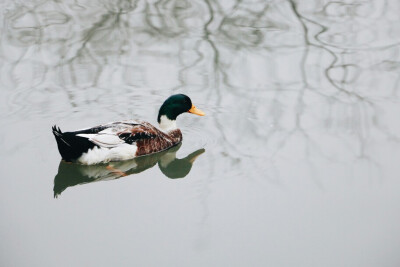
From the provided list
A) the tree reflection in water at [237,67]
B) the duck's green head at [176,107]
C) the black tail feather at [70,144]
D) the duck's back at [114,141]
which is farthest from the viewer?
the duck's green head at [176,107]

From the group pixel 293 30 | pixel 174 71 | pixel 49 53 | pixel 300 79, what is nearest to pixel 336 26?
pixel 293 30

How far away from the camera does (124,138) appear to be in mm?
6871

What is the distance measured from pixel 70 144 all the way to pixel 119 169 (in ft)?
1.93

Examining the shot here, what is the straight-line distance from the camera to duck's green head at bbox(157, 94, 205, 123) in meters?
7.24

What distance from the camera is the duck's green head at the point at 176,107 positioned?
23.7 ft

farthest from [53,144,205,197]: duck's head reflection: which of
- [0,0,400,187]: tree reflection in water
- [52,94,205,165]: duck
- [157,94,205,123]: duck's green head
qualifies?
[157,94,205,123]: duck's green head

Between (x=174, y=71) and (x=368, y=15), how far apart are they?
132 inches

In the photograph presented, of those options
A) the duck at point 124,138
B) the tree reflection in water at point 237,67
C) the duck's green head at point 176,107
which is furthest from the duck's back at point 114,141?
the tree reflection in water at point 237,67

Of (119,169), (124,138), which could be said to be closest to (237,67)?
(124,138)

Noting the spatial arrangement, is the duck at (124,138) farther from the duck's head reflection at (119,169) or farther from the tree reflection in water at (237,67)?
the tree reflection in water at (237,67)

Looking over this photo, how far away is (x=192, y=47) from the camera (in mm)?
9047

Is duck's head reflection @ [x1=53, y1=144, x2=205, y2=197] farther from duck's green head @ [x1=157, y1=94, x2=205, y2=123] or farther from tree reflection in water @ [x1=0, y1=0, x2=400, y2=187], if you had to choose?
duck's green head @ [x1=157, y1=94, x2=205, y2=123]

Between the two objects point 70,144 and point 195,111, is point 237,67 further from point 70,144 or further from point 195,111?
point 70,144

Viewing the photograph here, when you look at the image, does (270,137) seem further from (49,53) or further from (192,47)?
(49,53)
